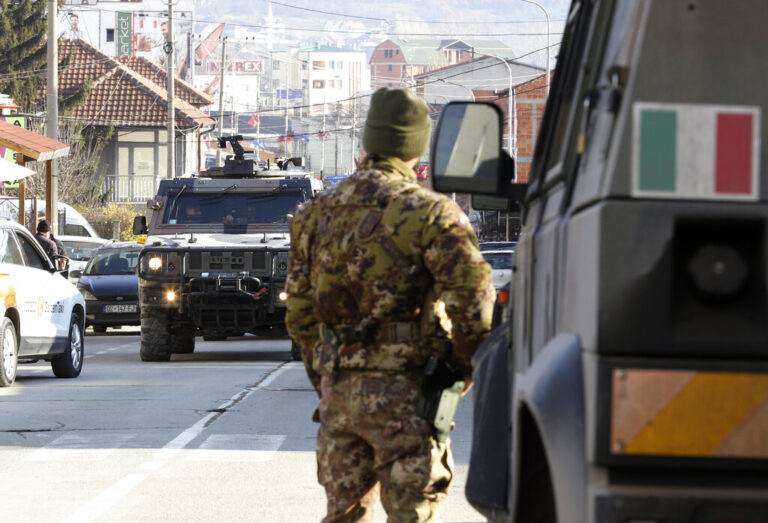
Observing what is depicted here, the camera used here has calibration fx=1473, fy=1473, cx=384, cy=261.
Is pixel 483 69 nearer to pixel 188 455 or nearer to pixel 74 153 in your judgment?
pixel 74 153

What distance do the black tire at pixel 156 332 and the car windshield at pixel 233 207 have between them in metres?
1.38

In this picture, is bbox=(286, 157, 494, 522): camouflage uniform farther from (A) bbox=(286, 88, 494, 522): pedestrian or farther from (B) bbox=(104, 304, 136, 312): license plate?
(B) bbox=(104, 304, 136, 312): license plate

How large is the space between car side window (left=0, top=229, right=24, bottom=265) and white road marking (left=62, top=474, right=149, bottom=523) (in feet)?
21.7

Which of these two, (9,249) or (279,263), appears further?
(279,263)

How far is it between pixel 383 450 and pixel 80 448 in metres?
5.95

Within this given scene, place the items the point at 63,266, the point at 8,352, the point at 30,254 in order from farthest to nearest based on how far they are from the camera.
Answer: the point at 63,266
the point at 30,254
the point at 8,352

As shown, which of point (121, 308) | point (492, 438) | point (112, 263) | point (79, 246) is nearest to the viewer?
point (492, 438)

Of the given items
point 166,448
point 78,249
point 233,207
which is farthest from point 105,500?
point 78,249

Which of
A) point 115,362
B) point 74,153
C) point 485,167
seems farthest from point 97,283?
point 74,153

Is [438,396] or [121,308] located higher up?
[438,396]

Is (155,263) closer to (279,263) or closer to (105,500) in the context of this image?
(279,263)

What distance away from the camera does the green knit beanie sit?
446cm

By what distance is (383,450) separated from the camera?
14.0 ft

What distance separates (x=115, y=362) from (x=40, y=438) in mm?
8188
